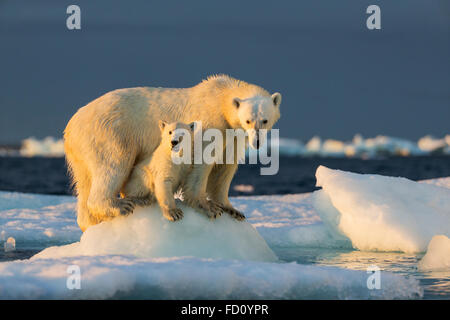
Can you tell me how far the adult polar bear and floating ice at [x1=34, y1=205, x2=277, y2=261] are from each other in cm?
15

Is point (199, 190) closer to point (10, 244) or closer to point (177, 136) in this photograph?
point (177, 136)

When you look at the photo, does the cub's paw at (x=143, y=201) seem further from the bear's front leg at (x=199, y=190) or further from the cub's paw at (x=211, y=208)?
the cub's paw at (x=211, y=208)

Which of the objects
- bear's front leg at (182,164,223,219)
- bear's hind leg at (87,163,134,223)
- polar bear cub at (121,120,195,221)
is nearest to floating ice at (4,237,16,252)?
bear's hind leg at (87,163,134,223)

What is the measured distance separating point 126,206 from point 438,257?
12.0 feet

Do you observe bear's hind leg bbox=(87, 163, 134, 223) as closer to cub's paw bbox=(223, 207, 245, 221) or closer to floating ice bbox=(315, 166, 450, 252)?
cub's paw bbox=(223, 207, 245, 221)

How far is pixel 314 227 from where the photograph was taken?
1034 cm

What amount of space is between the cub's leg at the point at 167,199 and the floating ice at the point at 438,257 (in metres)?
2.90

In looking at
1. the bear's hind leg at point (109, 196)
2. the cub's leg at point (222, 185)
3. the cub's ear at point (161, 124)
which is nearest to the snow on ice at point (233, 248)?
the bear's hind leg at point (109, 196)

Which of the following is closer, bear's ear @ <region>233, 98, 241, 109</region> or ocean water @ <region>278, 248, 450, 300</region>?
ocean water @ <region>278, 248, 450, 300</region>

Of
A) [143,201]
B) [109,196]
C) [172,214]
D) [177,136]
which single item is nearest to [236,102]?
[177,136]

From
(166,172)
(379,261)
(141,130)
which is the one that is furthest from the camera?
(379,261)

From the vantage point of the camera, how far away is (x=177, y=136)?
6449 mm

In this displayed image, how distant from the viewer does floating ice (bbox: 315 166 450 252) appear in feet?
30.4
